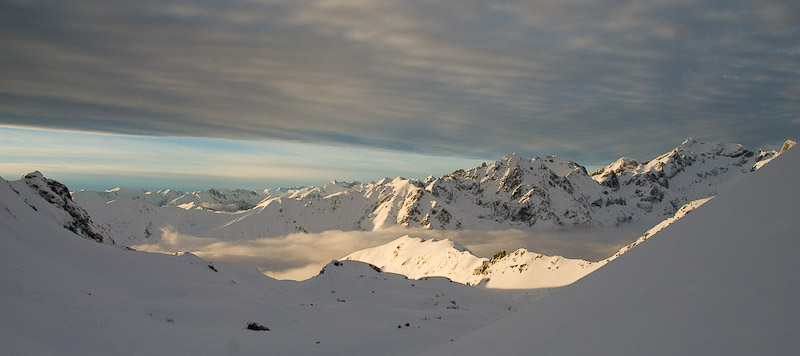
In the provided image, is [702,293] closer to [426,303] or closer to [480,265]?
[426,303]

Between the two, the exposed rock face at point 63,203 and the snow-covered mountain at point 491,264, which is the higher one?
the exposed rock face at point 63,203

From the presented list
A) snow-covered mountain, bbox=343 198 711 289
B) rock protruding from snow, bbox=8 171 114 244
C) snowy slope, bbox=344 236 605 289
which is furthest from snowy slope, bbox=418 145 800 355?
snowy slope, bbox=344 236 605 289

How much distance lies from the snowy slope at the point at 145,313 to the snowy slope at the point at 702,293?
13.3 metres

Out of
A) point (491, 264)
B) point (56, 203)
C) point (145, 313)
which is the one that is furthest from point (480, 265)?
point (145, 313)

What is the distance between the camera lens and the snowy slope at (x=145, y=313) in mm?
13531

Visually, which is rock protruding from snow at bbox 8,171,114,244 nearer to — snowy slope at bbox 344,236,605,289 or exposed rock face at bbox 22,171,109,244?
exposed rock face at bbox 22,171,109,244

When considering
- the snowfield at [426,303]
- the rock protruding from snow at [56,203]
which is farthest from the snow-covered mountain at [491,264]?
the rock protruding from snow at [56,203]

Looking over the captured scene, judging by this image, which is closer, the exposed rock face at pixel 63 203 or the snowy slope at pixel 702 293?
the snowy slope at pixel 702 293

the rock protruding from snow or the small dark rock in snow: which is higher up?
the rock protruding from snow

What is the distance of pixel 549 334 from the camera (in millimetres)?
5191

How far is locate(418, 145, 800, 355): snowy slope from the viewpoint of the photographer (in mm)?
3207

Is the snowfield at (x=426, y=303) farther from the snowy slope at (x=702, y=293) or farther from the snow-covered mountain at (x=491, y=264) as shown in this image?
the snow-covered mountain at (x=491, y=264)

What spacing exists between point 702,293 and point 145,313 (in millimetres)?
22200

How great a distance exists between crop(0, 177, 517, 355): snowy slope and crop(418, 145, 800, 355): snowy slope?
1330cm
